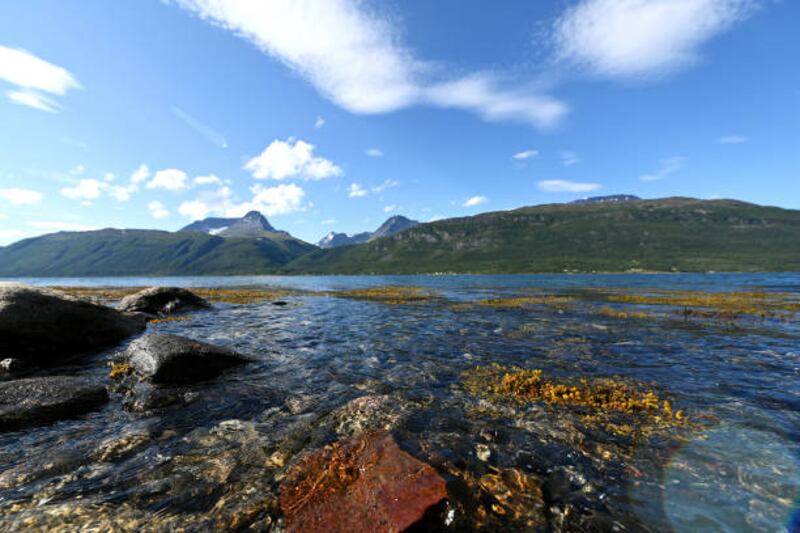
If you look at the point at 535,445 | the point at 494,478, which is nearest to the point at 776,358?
the point at 535,445

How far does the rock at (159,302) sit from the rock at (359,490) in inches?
1408

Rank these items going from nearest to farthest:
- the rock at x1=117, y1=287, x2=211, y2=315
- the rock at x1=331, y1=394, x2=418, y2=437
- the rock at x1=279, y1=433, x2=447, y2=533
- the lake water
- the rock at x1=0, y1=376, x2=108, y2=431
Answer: the rock at x1=279, y1=433, x2=447, y2=533 < the lake water < the rock at x1=331, y1=394, x2=418, y2=437 < the rock at x1=0, y1=376, x2=108, y2=431 < the rock at x1=117, y1=287, x2=211, y2=315

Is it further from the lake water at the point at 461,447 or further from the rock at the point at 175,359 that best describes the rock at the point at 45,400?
the rock at the point at 175,359

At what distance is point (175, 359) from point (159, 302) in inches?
1096

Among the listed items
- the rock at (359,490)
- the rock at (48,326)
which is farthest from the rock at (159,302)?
the rock at (359,490)

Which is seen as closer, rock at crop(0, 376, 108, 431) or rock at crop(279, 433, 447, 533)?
rock at crop(279, 433, 447, 533)

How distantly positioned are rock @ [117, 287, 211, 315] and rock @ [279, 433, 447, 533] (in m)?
35.8

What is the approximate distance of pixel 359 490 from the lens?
6.13m

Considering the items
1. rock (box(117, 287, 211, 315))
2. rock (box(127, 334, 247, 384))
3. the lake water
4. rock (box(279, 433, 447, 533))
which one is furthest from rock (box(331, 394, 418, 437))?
rock (box(117, 287, 211, 315))

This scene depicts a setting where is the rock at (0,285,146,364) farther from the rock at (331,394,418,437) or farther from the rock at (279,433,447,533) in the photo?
the rock at (279,433,447,533)

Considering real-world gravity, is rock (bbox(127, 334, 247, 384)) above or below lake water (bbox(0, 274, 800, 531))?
above

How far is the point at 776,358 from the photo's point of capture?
16594 mm

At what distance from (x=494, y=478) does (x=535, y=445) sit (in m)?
1.94

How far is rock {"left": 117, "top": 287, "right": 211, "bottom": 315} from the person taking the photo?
113 ft
